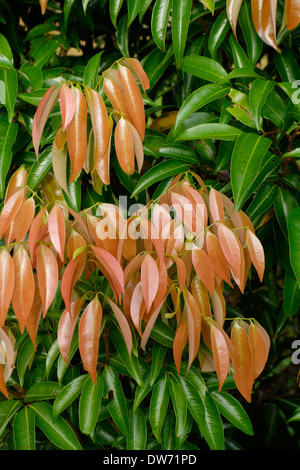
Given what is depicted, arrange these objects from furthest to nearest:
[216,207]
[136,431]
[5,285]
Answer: [136,431] < [216,207] < [5,285]

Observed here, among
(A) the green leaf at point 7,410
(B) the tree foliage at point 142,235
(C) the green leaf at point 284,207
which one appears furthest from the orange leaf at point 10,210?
(C) the green leaf at point 284,207

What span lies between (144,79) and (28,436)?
60 centimetres

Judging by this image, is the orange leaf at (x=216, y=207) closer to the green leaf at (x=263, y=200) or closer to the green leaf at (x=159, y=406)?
the green leaf at (x=263, y=200)

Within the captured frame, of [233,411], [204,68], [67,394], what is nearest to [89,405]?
[67,394]

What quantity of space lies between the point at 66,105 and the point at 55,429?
1.69 feet

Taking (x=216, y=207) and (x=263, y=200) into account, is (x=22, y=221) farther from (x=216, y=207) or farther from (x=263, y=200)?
(x=263, y=200)

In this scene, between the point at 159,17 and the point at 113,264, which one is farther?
the point at 159,17

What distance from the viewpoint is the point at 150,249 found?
70cm

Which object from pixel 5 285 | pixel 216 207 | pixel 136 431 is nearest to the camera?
pixel 5 285

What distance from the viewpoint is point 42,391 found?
836 mm

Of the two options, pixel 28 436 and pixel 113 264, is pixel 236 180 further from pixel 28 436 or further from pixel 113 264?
pixel 28 436

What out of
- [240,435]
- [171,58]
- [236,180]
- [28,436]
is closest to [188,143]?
[171,58]

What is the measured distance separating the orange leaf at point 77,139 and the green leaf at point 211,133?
0.58 ft

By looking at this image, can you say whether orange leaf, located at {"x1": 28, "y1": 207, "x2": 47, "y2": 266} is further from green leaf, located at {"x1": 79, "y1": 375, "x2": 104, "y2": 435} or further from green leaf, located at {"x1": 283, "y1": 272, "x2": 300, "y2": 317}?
green leaf, located at {"x1": 283, "y1": 272, "x2": 300, "y2": 317}
